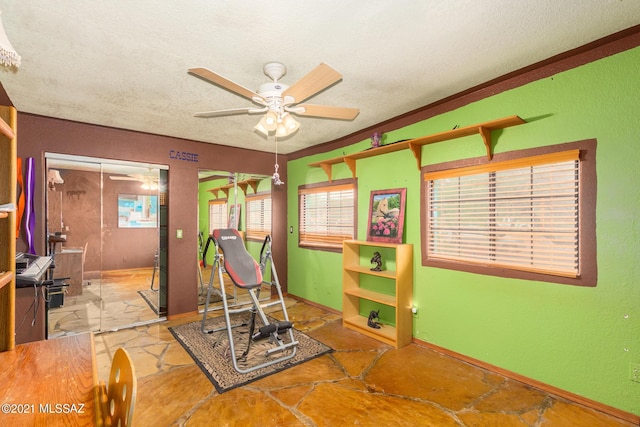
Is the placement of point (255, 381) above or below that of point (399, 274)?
below

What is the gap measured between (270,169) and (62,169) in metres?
2.83

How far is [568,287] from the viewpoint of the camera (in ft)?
7.64

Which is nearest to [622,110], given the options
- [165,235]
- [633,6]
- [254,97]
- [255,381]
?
[633,6]

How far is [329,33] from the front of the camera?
1939 mm

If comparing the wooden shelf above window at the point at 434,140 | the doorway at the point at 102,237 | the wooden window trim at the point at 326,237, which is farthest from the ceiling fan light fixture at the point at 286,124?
the doorway at the point at 102,237

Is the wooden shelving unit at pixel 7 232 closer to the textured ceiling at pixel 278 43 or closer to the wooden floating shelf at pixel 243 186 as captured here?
the textured ceiling at pixel 278 43

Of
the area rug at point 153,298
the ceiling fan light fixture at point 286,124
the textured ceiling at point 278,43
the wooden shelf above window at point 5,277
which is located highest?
the textured ceiling at point 278,43

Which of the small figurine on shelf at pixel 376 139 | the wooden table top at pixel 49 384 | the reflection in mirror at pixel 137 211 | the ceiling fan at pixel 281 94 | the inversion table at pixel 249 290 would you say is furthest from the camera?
the reflection in mirror at pixel 137 211

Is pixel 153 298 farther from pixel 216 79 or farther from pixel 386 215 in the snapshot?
pixel 216 79

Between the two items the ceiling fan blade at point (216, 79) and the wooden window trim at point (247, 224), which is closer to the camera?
the ceiling fan blade at point (216, 79)

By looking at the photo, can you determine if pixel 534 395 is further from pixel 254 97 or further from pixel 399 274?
pixel 254 97

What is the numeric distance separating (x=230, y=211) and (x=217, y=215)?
22cm

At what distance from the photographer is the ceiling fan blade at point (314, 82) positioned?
1764 mm

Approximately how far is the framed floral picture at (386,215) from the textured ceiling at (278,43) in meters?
1.14
